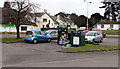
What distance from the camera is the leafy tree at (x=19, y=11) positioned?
23938 millimetres

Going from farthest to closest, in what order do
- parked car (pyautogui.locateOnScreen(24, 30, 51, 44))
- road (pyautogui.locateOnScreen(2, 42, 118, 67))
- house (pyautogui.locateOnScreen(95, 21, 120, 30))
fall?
1. house (pyautogui.locateOnScreen(95, 21, 120, 30))
2. parked car (pyautogui.locateOnScreen(24, 30, 51, 44))
3. road (pyautogui.locateOnScreen(2, 42, 118, 67))

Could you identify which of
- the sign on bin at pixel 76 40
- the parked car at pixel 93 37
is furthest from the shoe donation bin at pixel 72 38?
the parked car at pixel 93 37

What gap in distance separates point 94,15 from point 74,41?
87217 millimetres

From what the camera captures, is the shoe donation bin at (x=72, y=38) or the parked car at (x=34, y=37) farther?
the parked car at (x=34, y=37)

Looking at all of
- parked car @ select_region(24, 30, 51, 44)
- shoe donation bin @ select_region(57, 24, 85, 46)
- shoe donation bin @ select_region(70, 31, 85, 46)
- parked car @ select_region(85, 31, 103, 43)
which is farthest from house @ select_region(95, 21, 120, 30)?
shoe donation bin @ select_region(70, 31, 85, 46)

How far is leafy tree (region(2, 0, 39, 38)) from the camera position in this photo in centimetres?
2394

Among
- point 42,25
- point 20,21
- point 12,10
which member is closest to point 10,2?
point 12,10

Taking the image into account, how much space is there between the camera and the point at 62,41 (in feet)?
58.4

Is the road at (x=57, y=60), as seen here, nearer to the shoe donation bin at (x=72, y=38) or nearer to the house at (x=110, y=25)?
the shoe donation bin at (x=72, y=38)

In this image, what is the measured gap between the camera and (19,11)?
2422 centimetres

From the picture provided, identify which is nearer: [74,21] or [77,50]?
[77,50]

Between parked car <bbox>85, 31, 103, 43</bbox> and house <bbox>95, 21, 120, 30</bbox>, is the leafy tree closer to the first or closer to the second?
parked car <bbox>85, 31, 103, 43</bbox>

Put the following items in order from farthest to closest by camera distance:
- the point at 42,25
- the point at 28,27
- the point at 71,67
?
the point at 42,25 → the point at 28,27 → the point at 71,67

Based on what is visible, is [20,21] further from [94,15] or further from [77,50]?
[94,15]
